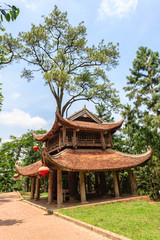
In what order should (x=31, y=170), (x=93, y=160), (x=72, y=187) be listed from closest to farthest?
(x=93, y=160)
(x=72, y=187)
(x=31, y=170)

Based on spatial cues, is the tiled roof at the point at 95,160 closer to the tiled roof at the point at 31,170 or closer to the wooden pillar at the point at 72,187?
the wooden pillar at the point at 72,187

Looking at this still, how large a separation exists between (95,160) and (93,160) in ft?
0.56

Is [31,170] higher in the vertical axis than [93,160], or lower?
lower

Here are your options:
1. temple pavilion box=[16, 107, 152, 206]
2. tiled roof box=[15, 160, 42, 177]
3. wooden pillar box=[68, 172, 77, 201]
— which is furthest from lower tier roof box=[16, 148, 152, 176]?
wooden pillar box=[68, 172, 77, 201]

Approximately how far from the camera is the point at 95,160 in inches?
488

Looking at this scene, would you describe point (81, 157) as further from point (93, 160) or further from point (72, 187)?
point (72, 187)

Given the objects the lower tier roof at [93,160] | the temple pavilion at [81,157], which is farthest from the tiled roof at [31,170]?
the lower tier roof at [93,160]

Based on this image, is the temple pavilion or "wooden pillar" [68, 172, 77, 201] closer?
the temple pavilion

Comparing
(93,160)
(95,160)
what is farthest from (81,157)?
(95,160)

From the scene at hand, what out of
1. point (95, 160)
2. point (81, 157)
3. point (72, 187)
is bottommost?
point (72, 187)

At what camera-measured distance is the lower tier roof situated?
34.1 ft

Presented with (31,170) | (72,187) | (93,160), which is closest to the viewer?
(93,160)

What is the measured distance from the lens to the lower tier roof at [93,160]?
10.4 meters

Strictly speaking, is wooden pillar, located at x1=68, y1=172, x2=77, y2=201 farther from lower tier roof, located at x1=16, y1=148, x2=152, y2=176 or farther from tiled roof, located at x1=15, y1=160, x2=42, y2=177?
tiled roof, located at x1=15, y1=160, x2=42, y2=177
